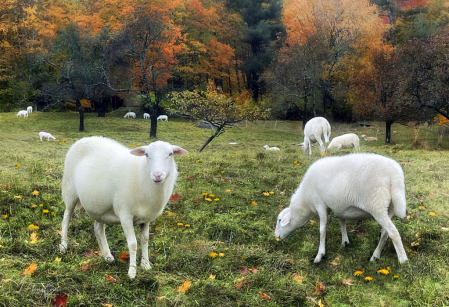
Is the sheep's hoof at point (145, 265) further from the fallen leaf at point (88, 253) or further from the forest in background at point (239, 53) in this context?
the forest in background at point (239, 53)

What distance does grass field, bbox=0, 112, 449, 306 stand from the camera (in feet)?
10.7

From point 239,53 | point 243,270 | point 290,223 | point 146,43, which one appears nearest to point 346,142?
point 290,223

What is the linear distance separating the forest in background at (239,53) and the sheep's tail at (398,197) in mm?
15123

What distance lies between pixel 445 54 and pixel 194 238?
17.8 m

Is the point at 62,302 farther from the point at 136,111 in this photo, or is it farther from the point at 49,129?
the point at 136,111

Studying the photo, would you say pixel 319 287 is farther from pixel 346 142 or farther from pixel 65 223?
pixel 346 142

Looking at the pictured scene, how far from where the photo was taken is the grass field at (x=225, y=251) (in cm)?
325

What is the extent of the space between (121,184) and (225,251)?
1632mm

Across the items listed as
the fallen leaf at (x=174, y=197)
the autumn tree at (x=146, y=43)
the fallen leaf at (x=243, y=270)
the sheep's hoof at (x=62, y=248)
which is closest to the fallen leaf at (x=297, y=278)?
Answer: the fallen leaf at (x=243, y=270)

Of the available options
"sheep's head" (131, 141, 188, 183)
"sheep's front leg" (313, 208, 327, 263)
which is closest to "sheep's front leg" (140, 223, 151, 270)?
"sheep's head" (131, 141, 188, 183)

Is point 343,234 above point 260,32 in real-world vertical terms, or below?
below

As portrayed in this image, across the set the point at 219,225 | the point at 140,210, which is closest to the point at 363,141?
the point at 219,225

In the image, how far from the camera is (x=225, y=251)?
4531mm

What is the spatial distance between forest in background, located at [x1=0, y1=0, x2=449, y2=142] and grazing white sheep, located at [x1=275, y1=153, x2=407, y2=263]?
48.9 feet
